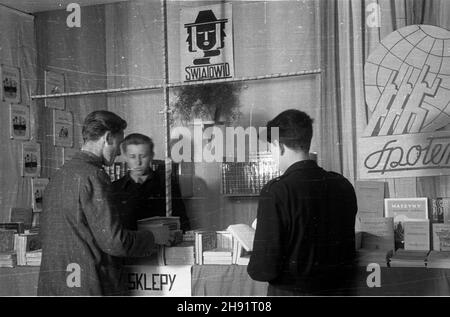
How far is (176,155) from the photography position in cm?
295

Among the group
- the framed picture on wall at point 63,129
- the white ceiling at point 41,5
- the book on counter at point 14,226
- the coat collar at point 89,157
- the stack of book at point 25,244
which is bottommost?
the stack of book at point 25,244

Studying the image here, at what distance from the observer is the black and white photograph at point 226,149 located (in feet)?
9.17

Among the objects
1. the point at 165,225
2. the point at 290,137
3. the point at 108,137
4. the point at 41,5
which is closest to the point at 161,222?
the point at 165,225

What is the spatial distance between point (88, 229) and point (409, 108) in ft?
5.02

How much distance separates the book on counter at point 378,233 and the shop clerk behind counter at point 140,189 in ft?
2.63

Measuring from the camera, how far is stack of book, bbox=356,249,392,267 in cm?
281

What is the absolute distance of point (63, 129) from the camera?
304cm

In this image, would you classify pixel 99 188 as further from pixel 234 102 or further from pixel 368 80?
pixel 368 80

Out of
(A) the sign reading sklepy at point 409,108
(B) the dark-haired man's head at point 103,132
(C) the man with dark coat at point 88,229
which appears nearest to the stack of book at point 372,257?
(A) the sign reading sklepy at point 409,108

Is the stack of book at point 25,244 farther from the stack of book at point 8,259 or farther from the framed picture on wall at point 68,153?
the framed picture on wall at point 68,153

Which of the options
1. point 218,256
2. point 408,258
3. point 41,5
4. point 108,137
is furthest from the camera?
point 41,5

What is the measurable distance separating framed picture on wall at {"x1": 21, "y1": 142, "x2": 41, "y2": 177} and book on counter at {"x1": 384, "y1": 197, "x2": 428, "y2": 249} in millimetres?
1620

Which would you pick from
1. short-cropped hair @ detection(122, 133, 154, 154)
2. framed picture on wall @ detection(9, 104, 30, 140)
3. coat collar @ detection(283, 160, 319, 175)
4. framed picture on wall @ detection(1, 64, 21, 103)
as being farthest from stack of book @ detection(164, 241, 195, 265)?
framed picture on wall @ detection(1, 64, 21, 103)

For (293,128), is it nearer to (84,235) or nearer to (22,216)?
(84,235)
